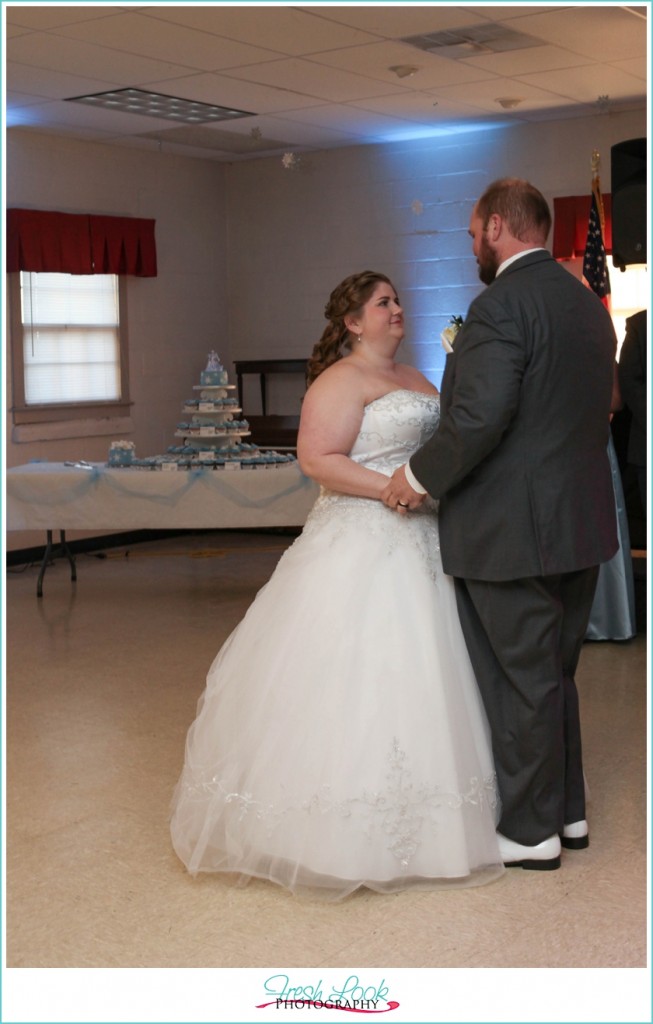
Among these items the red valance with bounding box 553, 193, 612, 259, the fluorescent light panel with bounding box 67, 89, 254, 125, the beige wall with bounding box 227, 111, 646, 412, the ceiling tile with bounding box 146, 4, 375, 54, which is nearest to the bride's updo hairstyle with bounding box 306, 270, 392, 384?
the ceiling tile with bounding box 146, 4, 375, 54

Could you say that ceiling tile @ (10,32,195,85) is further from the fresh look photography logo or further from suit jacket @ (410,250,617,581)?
the fresh look photography logo

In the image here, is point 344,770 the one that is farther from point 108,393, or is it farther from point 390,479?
point 108,393

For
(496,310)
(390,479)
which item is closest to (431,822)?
(390,479)

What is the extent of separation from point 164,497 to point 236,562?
5.44ft

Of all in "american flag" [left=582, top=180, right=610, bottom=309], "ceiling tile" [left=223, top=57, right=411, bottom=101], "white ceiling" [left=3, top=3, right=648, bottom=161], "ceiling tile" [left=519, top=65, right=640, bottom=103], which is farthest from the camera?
"ceiling tile" [left=519, top=65, right=640, bottom=103]

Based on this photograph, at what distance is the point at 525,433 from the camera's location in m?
2.88

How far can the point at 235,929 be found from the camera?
2.77 m

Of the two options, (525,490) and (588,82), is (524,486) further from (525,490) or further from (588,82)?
(588,82)

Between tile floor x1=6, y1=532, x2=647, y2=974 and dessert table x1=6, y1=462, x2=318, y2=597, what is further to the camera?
dessert table x1=6, y1=462, x2=318, y2=597

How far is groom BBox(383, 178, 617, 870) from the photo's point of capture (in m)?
2.84

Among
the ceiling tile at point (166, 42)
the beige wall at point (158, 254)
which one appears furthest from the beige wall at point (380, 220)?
the ceiling tile at point (166, 42)

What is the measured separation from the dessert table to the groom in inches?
130

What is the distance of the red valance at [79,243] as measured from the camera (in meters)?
8.05

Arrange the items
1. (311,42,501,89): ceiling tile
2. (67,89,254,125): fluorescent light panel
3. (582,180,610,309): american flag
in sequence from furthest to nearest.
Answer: (67,89,254,125): fluorescent light panel, (582,180,610,309): american flag, (311,42,501,89): ceiling tile
